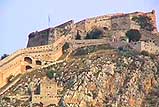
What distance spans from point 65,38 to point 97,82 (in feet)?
65.5

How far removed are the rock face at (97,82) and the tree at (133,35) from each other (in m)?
7.64

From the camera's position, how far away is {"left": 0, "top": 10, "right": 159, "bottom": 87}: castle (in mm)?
122125

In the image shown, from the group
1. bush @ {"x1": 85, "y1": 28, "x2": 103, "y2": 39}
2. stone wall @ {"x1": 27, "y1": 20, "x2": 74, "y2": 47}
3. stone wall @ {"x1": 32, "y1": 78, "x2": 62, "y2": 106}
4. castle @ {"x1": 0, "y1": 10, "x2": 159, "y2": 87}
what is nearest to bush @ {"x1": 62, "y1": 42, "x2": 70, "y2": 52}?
castle @ {"x1": 0, "y1": 10, "x2": 159, "y2": 87}

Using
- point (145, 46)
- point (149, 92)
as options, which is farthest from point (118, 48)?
point (149, 92)

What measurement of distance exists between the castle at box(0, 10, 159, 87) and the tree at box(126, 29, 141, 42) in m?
0.91

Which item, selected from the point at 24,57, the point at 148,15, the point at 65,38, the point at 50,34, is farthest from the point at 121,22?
the point at 24,57

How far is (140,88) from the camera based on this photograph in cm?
11275

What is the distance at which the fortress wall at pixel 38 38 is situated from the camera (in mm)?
137750

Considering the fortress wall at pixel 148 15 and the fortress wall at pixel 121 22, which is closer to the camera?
the fortress wall at pixel 121 22

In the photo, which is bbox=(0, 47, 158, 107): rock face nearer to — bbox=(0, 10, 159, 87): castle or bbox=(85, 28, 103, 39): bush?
bbox=(0, 10, 159, 87): castle

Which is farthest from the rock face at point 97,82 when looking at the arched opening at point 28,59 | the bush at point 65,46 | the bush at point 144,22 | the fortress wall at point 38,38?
the fortress wall at point 38,38

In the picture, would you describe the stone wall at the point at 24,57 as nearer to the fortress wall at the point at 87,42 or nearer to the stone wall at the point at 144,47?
the fortress wall at the point at 87,42

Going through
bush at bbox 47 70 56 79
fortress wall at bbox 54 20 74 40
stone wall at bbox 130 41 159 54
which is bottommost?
bush at bbox 47 70 56 79

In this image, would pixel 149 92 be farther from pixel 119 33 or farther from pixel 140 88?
pixel 119 33
